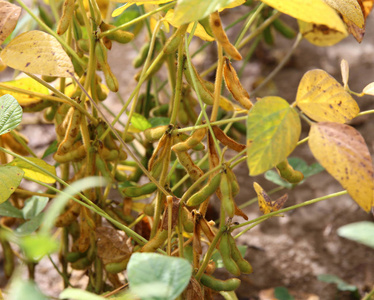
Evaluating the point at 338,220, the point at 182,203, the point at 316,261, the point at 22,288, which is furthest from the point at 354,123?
the point at 22,288

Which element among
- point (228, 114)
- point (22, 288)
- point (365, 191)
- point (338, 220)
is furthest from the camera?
point (338, 220)

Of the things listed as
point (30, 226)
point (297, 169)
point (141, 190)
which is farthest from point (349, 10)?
point (30, 226)

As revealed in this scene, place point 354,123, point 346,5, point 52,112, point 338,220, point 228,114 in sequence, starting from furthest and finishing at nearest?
point 354,123 → point 338,220 → point 228,114 → point 52,112 → point 346,5

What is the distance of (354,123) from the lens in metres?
1.28

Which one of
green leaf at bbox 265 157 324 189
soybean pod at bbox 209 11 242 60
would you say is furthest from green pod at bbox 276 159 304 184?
green leaf at bbox 265 157 324 189

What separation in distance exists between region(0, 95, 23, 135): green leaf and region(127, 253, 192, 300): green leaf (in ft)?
0.82

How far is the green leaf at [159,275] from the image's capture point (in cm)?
35

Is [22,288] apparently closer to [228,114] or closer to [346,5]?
[346,5]

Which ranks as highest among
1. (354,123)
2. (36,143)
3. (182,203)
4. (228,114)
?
(182,203)

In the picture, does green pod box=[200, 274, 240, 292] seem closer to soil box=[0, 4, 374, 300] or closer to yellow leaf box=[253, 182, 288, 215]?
yellow leaf box=[253, 182, 288, 215]

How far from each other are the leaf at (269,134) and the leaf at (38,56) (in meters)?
0.21

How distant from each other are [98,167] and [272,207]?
0.26 m

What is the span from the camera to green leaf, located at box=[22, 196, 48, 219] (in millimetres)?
815

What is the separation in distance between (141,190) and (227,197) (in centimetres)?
20
